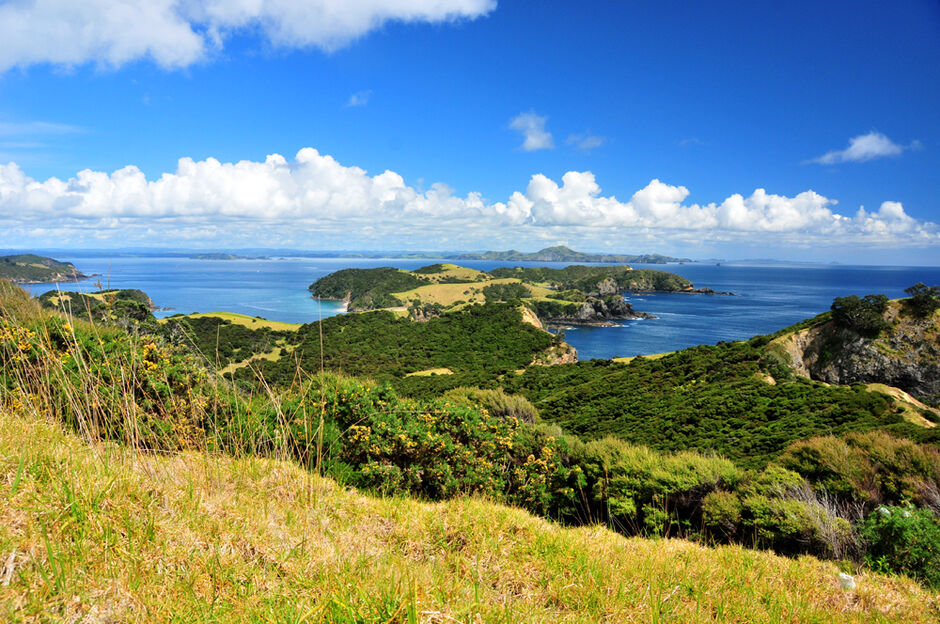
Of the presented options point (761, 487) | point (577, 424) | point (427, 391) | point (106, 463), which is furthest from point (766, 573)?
point (427, 391)

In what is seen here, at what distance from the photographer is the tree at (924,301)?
42.3 metres

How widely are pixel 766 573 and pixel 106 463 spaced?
477 cm

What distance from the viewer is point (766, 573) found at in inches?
134

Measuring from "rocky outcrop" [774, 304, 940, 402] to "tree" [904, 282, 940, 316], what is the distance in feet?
2.86

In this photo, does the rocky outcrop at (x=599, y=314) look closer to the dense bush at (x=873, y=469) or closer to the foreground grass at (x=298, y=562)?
the dense bush at (x=873, y=469)

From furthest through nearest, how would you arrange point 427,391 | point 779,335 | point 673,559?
point 779,335 < point 427,391 < point 673,559

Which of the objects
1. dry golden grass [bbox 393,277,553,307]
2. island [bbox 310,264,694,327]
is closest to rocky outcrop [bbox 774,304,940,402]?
island [bbox 310,264,694,327]

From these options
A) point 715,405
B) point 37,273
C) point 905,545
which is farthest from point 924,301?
point 37,273

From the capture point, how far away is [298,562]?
209cm

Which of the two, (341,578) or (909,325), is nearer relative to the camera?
(341,578)

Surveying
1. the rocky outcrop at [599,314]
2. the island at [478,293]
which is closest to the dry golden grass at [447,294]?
the island at [478,293]

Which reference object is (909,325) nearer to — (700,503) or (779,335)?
(779,335)

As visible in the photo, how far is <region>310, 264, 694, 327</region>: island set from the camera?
124000 mm

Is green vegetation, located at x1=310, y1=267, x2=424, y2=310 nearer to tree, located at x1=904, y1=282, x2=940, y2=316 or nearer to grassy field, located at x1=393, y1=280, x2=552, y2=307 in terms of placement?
grassy field, located at x1=393, y1=280, x2=552, y2=307
